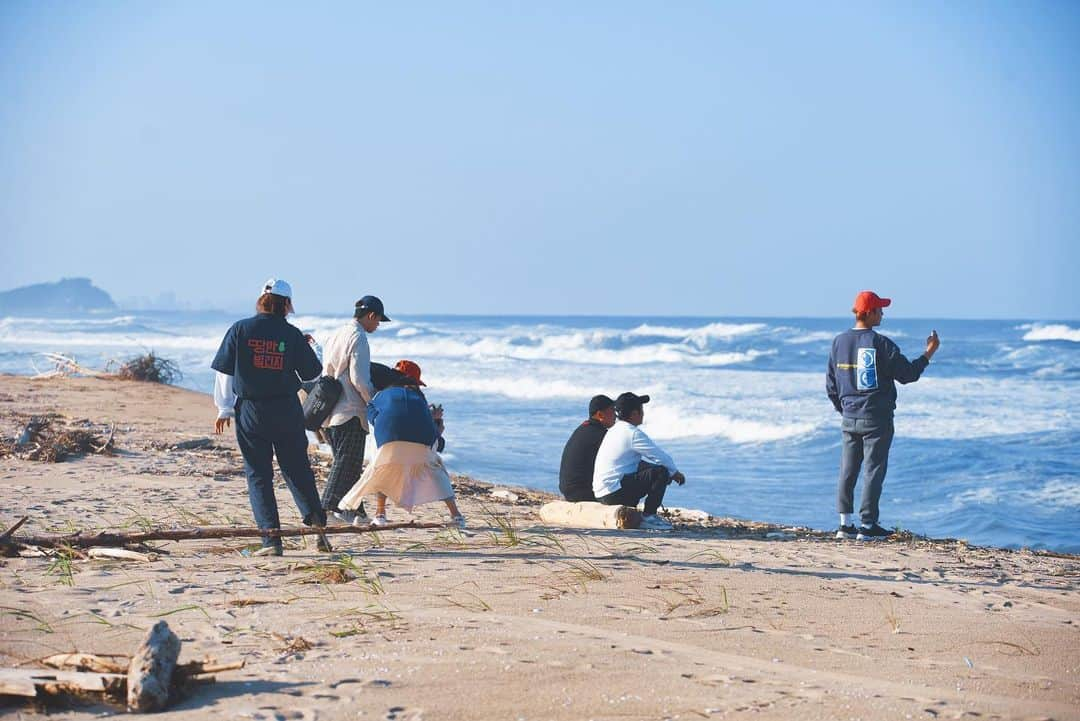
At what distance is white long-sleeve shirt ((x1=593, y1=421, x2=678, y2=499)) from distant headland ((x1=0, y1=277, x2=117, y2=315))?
12544 centimetres

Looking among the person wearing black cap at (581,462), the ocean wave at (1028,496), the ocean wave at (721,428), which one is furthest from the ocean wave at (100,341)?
the person wearing black cap at (581,462)

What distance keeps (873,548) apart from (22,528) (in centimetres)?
571

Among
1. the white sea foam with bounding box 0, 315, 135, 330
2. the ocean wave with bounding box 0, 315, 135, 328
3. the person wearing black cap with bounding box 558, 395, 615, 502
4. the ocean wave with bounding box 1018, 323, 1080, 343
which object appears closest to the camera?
A: the person wearing black cap with bounding box 558, 395, 615, 502

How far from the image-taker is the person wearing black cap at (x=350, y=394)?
22.8 feet

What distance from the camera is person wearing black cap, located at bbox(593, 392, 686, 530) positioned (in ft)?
26.3

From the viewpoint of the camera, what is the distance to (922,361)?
7.71m

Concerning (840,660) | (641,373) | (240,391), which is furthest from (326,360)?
(641,373)

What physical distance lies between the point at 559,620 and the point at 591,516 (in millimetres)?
3183

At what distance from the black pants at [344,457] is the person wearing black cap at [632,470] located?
2.00 metres

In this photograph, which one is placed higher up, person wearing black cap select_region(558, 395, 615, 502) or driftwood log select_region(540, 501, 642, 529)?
person wearing black cap select_region(558, 395, 615, 502)

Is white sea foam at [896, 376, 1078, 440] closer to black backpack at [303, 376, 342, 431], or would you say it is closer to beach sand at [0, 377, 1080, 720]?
beach sand at [0, 377, 1080, 720]

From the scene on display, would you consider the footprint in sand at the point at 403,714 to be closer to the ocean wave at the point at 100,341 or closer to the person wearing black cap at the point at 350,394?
the person wearing black cap at the point at 350,394

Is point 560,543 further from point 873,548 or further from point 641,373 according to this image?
point 641,373

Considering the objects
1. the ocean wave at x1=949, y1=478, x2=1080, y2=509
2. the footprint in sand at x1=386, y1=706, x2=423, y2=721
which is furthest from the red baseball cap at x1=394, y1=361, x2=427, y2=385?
the ocean wave at x1=949, y1=478, x2=1080, y2=509
